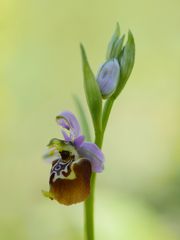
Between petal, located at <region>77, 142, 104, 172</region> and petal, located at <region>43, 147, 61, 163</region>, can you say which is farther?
petal, located at <region>43, 147, 61, 163</region>

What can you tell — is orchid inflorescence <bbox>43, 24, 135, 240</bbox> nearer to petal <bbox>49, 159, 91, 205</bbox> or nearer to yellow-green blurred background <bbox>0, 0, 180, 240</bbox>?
petal <bbox>49, 159, 91, 205</bbox>

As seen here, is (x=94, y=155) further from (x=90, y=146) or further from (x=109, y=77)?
(x=109, y=77)

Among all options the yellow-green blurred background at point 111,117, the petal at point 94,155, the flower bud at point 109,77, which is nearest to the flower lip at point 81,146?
the petal at point 94,155

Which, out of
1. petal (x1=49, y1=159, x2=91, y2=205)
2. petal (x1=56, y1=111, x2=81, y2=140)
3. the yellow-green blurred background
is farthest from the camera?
the yellow-green blurred background

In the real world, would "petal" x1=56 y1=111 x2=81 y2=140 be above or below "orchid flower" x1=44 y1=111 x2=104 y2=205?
above

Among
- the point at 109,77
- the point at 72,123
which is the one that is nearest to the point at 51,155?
the point at 72,123

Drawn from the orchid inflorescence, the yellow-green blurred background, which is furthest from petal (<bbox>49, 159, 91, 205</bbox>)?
the yellow-green blurred background

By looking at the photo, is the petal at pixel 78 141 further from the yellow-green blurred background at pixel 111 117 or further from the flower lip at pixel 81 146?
the yellow-green blurred background at pixel 111 117
